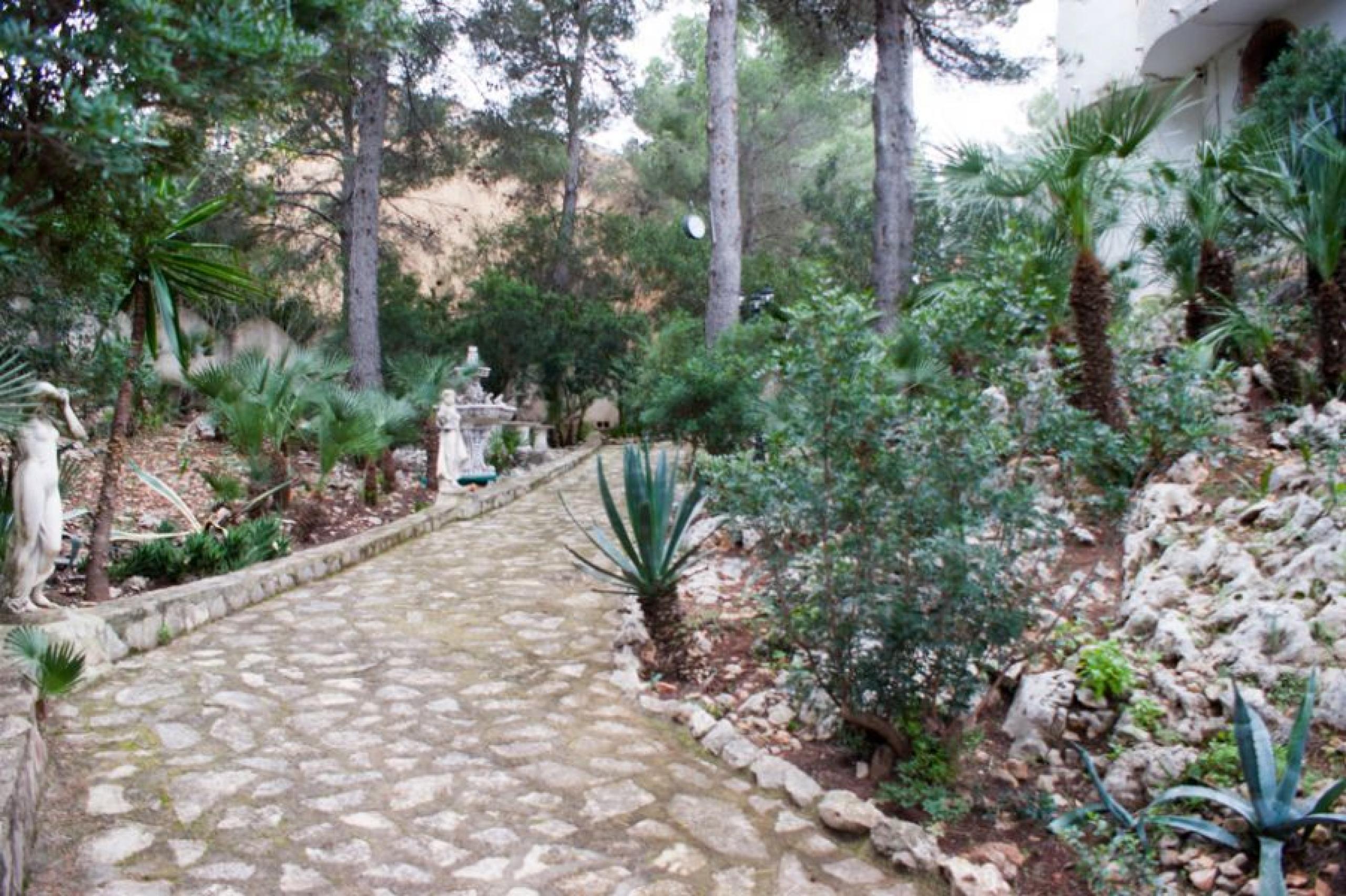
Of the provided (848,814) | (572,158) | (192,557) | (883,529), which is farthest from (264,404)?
(572,158)

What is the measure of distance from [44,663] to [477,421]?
9644 mm

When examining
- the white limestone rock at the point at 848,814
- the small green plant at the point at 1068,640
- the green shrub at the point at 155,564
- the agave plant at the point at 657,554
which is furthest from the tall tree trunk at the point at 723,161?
the white limestone rock at the point at 848,814

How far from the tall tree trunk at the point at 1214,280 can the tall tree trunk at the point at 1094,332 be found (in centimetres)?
121

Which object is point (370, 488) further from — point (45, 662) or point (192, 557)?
point (45, 662)

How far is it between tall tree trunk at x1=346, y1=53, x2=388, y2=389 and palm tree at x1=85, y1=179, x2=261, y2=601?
8154mm

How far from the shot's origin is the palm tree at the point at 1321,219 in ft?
18.9

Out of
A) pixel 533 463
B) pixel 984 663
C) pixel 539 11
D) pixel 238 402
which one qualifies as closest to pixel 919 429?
pixel 984 663

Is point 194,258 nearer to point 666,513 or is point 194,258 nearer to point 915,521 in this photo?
point 666,513

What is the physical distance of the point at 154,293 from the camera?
225 inches

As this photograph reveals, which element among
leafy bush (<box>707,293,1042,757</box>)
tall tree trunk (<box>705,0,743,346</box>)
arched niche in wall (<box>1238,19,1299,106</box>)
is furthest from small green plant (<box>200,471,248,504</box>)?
arched niche in wall (<box>1238,19,1299,106</box>)

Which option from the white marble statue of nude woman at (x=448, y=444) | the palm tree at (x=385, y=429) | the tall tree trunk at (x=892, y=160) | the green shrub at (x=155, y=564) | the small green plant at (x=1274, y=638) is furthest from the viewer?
the tall tree trunk at (x=892, y=160)

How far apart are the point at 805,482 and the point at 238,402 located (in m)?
5.55

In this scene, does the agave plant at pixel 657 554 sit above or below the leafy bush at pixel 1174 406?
below

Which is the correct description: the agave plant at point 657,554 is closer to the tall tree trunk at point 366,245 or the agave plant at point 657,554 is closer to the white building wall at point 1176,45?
the white building wall at point 1176,45
